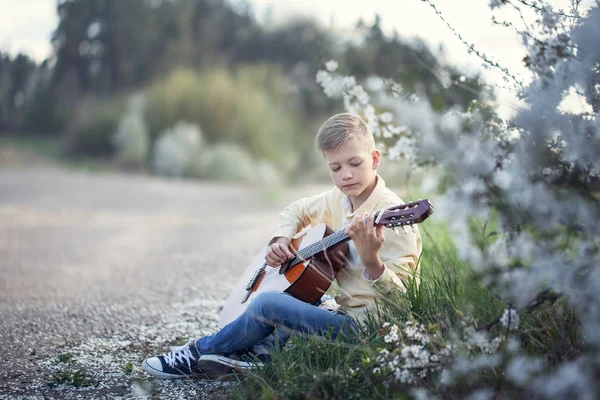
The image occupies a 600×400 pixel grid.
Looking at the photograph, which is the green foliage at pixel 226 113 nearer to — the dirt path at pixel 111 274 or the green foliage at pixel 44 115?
the dirt path at pixel 111 274

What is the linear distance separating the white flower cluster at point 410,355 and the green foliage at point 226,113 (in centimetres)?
1214

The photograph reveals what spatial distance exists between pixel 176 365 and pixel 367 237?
3.54 feet

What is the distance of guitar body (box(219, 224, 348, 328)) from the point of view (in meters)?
2.91

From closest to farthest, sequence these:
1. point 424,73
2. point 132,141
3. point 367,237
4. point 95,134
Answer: point 367,237 → point 424,73 → point 132,141 → point 95,134

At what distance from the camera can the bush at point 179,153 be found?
1398 cm

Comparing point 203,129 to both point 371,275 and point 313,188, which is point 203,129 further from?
point 371,275

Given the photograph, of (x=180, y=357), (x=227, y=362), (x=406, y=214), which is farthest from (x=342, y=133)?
(x=180, y=357)

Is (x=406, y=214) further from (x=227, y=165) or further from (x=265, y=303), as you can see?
(x=227, y=165)

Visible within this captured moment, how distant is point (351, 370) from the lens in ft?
7.91

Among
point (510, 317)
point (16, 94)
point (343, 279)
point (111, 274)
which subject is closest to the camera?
point (510, 317)

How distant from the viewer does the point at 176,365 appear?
9.91 ft

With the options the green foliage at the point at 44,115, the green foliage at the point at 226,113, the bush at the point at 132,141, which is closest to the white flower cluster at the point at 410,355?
the green foliage at the point at 226,113

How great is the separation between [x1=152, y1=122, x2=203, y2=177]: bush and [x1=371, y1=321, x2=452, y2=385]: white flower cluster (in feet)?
38.9

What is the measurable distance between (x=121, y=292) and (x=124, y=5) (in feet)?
62.8
